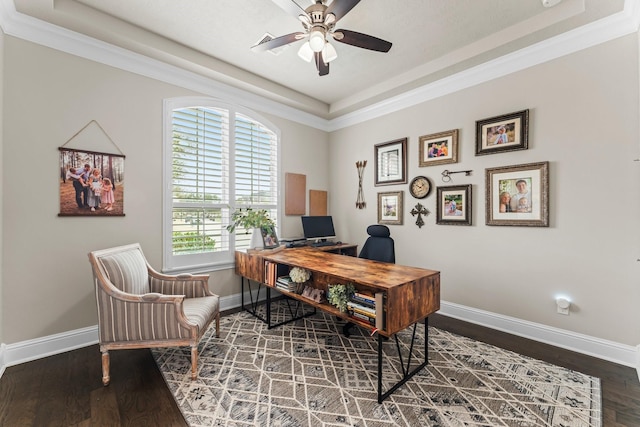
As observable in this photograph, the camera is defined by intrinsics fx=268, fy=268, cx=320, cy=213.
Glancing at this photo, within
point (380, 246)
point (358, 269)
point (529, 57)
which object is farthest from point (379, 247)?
point (529, 57)

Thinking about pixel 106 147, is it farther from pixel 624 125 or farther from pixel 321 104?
pixel 624 125

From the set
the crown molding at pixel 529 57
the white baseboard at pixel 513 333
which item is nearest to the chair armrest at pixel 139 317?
the white baseboard at pixel 513 333

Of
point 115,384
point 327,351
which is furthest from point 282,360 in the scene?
point 115,384

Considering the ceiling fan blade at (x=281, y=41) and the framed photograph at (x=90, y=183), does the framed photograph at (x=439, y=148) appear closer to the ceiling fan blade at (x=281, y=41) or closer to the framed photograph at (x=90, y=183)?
the ceiling fan blade at (x=281, y=41)

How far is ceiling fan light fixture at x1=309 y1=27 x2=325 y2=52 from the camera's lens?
1.96 m

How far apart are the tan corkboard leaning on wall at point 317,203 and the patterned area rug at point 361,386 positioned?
221cm

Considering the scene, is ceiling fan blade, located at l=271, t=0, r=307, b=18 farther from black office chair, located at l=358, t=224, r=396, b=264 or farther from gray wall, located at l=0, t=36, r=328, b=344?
black office chair, located at l=358, t=224, r=396, b=264

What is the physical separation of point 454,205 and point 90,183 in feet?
12.6

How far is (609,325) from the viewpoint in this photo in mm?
2289

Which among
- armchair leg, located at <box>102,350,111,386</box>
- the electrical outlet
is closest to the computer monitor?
armchair leg, located at <box>102,350,111,386</box>

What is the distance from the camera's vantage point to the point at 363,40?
2096 millimetres

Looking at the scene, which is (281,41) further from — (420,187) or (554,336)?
(554,336)

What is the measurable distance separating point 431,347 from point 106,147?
3647 millimetres

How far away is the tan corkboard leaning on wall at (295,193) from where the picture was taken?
13.5 feet
